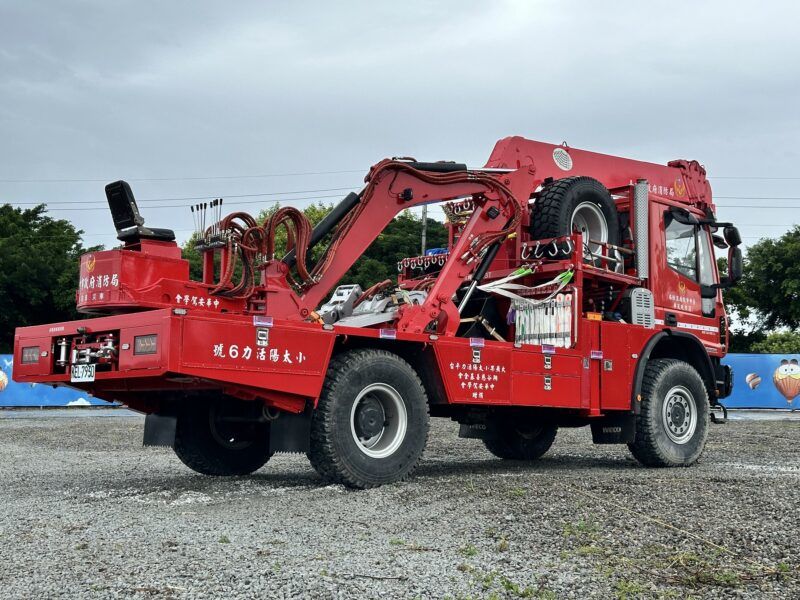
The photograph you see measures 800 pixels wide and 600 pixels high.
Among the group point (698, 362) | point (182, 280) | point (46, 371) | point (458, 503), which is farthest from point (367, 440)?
point (698, 362)

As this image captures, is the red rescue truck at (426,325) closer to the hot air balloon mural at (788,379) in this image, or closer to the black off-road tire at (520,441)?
the black off-road tire at (520,441)

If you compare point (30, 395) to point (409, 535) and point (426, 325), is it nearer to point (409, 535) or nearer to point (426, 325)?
point (426, 325)

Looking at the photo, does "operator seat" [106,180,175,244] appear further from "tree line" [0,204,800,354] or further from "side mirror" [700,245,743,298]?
"tree line" [0,204,800,354]

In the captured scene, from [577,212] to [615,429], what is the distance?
2.49 m

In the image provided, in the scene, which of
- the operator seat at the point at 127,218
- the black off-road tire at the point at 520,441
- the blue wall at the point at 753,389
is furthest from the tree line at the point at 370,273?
the operator seat at the point at 127,218

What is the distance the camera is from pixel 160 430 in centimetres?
926

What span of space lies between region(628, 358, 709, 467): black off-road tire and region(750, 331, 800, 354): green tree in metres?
29.8

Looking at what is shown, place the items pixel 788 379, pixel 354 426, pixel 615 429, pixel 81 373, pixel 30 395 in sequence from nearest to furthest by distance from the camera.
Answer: pixel 81 373
pixel 354 426
pixel 615 429
pixel 30 395
pixel 788 379

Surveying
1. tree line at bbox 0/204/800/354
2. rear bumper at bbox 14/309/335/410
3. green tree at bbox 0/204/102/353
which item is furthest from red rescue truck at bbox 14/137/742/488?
green tree at bbox 0/204/102/353

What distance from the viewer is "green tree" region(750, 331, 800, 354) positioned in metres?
39.6

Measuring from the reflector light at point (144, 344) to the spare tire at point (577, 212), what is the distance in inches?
199

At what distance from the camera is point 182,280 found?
838cm

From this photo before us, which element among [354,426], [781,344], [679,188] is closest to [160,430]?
[354,426]

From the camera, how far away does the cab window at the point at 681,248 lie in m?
11.9
